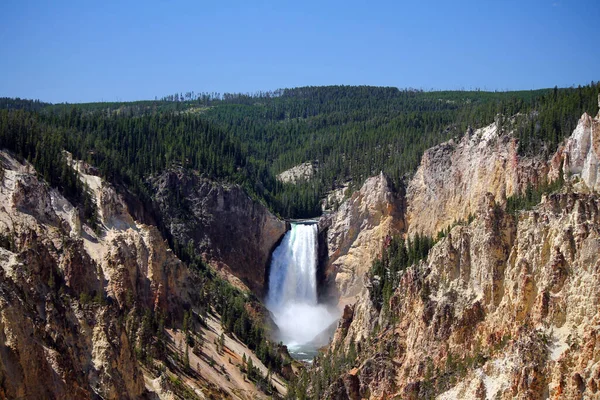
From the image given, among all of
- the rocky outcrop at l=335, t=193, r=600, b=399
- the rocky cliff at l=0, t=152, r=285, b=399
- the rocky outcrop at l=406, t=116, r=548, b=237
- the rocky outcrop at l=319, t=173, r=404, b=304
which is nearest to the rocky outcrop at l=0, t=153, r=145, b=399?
the rocky cliff at l=0, t=152, r=285, b=399

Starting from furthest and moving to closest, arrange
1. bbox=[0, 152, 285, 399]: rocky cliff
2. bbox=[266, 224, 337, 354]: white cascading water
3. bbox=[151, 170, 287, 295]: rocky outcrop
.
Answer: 1. bbox=[151, 170, 287, 295]: rocky outcrop
2. bbox=[266, 224, 337, 354]: white cascading water
3. bbox=[0, 152, 285, 399]: rocky cliff

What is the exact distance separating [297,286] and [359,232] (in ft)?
42.1

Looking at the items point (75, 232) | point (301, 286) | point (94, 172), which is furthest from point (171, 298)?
point (301, 286)

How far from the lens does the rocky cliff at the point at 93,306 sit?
5822cm

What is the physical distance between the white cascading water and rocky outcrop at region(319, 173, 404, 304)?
10.6 ft

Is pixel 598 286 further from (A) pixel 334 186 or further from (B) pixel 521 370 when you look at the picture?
(A) pixel 334 186

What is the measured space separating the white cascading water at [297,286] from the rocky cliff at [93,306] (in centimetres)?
1794

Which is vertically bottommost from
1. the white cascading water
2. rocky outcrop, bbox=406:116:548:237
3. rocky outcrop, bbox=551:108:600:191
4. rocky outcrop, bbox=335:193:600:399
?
the white cascading water

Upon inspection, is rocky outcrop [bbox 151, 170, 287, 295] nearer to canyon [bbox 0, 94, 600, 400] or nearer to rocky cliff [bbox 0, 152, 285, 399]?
canyon [bbox 0, 94, 600, 400]

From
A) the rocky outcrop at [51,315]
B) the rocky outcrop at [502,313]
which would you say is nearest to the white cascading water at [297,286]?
the rocky outcrop at [502,313]

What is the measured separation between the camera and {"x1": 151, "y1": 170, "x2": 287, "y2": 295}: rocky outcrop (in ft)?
427

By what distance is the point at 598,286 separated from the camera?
223 ft

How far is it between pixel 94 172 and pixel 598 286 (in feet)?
228

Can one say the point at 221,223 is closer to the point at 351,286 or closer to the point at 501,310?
the point at 351,286
